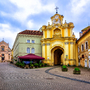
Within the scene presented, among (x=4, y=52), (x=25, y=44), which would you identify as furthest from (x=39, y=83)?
(x=4, y=52)

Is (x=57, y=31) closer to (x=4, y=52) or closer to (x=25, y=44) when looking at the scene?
(x=25, y=44)

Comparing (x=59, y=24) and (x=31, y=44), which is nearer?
(x=59, y=24)

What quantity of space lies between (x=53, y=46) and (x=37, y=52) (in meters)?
6.33

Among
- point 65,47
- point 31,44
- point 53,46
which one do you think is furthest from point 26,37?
point 65,47

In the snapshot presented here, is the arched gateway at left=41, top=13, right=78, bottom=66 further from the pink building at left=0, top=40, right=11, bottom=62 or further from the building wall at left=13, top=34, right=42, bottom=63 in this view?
the pink building at left=0, top=40, right=11, bottom=62

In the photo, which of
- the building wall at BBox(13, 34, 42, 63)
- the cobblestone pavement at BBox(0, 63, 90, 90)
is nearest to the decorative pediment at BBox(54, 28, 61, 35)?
the building wall at BBox(13, 34, 42, 63)

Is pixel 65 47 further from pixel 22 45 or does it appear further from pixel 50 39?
pixel 22 45

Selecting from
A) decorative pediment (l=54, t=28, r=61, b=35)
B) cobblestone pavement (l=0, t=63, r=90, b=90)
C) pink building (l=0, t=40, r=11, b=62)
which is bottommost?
cobblestone pavement (l=0, t=63, r=90, b=90)

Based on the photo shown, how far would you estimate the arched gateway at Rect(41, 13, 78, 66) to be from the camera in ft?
109

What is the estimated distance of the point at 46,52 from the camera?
34719 millimetres

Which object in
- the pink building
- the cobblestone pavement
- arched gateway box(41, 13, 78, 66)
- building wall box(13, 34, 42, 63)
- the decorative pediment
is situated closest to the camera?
the cobblestone pavement

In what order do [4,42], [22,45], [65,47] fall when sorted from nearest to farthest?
[65,47]
[22,45]
[4,42]

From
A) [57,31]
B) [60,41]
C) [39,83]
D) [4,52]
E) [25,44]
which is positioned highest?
[57,31]

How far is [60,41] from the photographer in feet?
111
